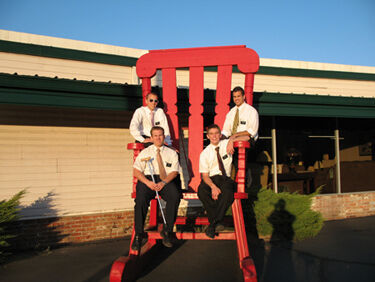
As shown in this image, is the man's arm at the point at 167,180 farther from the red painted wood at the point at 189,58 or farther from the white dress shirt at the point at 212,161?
the red painted wood at the point at 189,58

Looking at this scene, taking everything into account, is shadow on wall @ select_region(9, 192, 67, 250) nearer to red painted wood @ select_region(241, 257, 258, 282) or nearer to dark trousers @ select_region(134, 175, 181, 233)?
dark trousers @ select_region(134, 175, 181, 233)

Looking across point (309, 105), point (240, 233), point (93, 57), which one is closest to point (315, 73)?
point (309, 105)

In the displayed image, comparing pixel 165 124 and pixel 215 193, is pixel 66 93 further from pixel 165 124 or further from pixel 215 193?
pixel 215 193

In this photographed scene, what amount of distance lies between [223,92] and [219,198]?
1.74 metres

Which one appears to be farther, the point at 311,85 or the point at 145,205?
the point at 311,85

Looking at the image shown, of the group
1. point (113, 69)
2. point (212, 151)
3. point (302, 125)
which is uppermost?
point (113, 69)

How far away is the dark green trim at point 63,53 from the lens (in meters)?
5.89

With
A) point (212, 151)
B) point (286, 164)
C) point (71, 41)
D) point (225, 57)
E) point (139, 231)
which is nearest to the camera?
point (139, 231)

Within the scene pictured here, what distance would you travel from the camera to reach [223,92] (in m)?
4.62

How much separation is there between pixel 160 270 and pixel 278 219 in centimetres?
226

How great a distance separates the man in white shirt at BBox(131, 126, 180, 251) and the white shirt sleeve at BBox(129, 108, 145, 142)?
30 cm

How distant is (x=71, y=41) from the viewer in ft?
22.0

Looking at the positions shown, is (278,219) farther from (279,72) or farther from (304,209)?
(279,72)

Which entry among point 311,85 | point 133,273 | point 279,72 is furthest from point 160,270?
point 311,85
